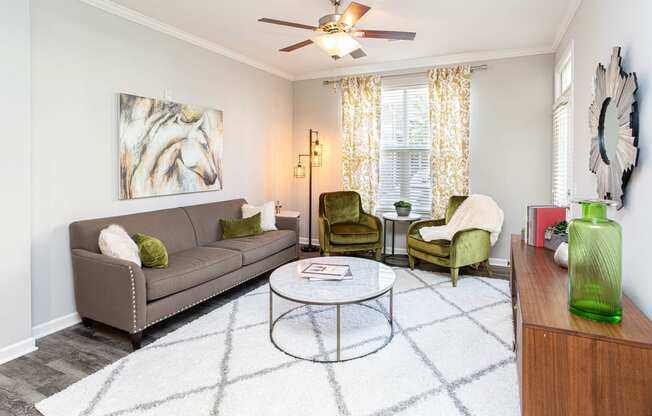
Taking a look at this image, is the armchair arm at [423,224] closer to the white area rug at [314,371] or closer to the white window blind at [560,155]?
the white window blind at [560,155]

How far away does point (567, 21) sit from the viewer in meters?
3.60

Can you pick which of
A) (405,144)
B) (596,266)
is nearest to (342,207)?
(405,144)

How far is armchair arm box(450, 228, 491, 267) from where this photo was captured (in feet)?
13.3

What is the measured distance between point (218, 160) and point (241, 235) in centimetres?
99

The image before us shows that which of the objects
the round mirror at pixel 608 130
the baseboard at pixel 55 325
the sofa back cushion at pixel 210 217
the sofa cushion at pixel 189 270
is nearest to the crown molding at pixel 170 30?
the sofa back cushion at pixel 210 217

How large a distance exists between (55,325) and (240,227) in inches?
76.3

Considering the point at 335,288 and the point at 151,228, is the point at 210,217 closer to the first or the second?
the point at 151,228

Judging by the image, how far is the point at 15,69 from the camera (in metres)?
2.58

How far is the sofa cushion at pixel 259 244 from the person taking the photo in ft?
12.8

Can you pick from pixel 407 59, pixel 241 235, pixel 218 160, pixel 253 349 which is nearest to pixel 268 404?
pixel 253 349

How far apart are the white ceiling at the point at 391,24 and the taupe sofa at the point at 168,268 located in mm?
1895

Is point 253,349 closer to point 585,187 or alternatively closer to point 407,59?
point 585,187

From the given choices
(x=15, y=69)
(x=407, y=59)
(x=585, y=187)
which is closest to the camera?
(x=15, y=69)

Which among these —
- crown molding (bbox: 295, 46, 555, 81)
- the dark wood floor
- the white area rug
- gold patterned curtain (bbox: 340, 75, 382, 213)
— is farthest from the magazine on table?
crown molding (bbox: 295, 46, 555, 81)
